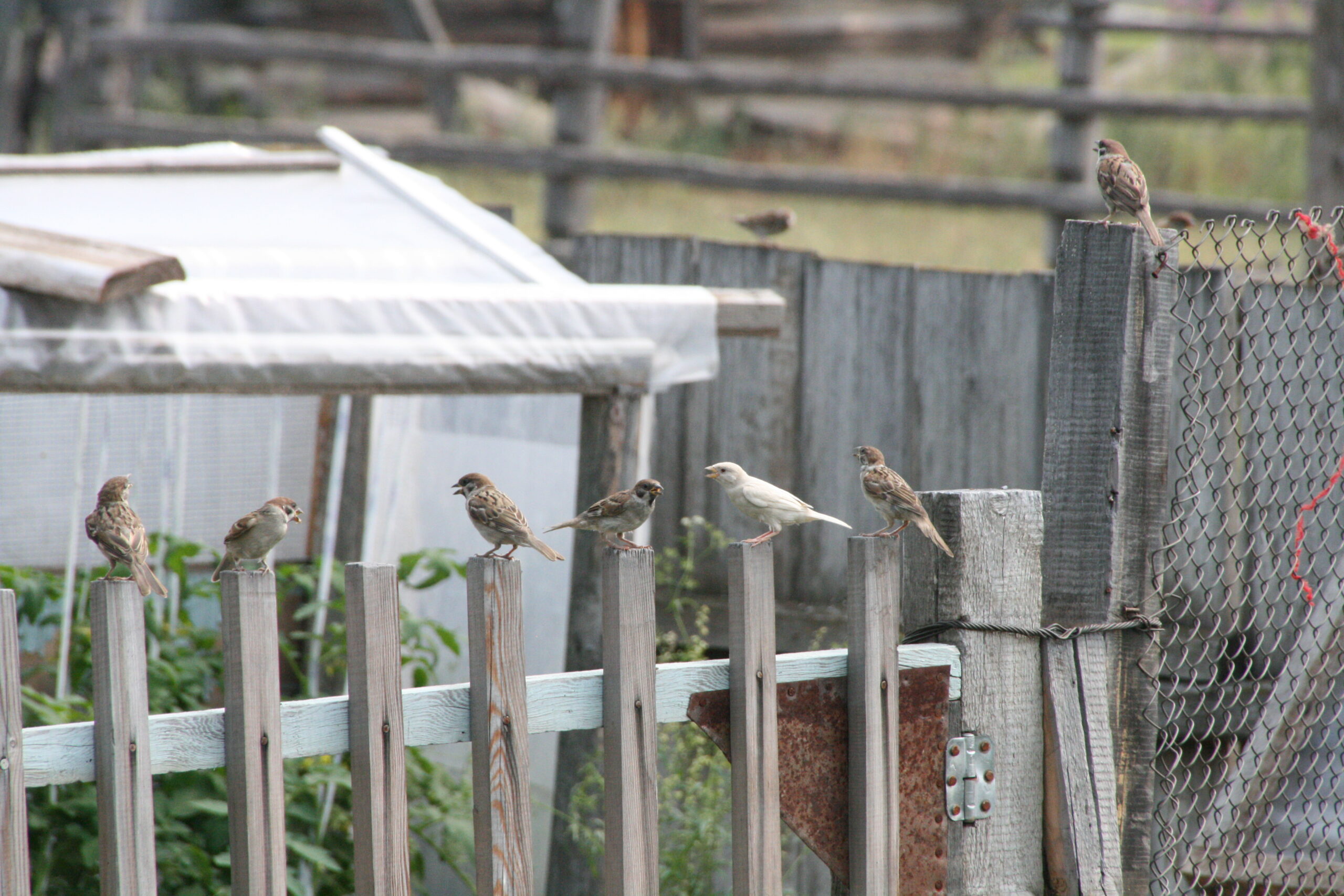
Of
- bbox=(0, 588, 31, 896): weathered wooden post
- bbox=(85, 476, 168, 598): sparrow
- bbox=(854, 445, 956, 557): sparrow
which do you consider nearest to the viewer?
bbox=(0, 588, 31, 896): weathered wooden post

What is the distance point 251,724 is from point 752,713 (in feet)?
3.34

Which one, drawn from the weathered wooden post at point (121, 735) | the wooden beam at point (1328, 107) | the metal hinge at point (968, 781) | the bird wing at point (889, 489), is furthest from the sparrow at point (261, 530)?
the wooden beam at point (1328, 107)

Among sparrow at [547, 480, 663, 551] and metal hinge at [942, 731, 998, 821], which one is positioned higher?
sparrow at [547, 480, 663, 551]

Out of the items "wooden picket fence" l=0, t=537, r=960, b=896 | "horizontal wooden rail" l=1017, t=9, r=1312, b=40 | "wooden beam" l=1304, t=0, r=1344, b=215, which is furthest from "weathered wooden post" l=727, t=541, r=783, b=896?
"horizontal wooden rail" l=1017, t=9, r=1312, b=40

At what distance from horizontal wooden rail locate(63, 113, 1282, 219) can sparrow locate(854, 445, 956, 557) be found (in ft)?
22.4

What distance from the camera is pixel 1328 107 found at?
28.3 ft

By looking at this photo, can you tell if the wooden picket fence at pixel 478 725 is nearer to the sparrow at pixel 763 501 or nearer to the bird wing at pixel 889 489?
the bird wing at pixel 889 489

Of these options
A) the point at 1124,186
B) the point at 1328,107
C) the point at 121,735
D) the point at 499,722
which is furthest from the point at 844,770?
the point at 1328,107

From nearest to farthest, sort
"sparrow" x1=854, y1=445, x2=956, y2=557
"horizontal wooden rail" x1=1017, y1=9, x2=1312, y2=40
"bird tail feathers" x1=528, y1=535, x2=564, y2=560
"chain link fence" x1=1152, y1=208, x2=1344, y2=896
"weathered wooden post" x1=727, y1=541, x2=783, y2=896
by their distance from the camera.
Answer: "weathered wooden post" x1=727, y1=541, x2=783, y2=896, "sparrow" x1=854, y1=445, x2=956, y2=557, "bird tail feathers" x1=528, y1=535, x2=564, y2=560, "chain link fence" x1=1152, y1=208, x2=1344, y2=896, "horizontal wooden rail" x1=1017, y1=9, x2=1312, y2=40

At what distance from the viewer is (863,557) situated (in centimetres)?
296

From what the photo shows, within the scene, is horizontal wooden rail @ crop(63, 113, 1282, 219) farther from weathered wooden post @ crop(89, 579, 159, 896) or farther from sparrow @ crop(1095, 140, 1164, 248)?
weathered wooden post @ crop(89, 579, 159, 896)

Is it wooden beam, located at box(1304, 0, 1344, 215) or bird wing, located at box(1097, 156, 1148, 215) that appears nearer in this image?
bird wing, located at box(1097, 156, 1148, 215)

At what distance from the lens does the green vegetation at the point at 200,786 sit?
175 inches

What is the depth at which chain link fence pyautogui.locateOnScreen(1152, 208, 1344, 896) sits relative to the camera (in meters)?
3.94
